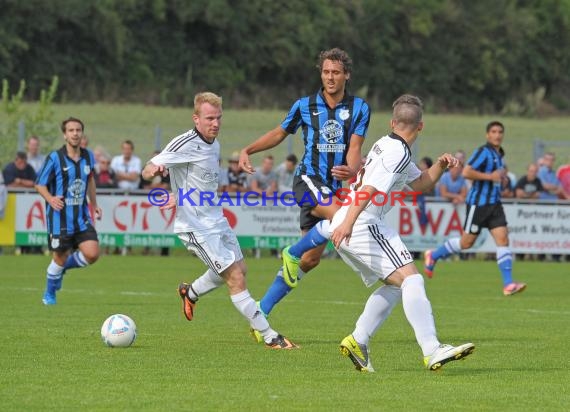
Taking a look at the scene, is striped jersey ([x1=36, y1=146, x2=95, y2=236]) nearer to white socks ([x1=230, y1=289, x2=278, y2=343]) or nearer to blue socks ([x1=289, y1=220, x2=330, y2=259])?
blue socks ([x1=289, y1=220, x2=330, y2=259])

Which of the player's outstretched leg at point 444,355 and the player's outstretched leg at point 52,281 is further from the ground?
the player's outstretched leg at point 444,355

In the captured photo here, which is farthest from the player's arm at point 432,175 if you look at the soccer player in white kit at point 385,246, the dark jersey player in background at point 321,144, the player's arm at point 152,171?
the player's arm at point 152,171

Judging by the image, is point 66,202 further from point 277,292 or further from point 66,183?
point 277,292

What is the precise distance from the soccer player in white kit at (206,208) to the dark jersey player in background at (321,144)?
54 cm

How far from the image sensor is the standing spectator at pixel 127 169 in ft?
79.8

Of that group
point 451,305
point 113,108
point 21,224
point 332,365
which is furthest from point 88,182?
point 113,108

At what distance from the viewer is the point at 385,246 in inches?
342

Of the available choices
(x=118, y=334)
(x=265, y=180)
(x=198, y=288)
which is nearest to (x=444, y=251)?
(x=198, y=288)

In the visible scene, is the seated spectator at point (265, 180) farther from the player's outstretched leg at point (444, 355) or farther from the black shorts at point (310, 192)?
the player's outstretched leg at point (444, 355)

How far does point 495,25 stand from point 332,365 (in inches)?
2268

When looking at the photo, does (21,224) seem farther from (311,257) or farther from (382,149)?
(382,149)

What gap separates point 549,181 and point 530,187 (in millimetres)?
416

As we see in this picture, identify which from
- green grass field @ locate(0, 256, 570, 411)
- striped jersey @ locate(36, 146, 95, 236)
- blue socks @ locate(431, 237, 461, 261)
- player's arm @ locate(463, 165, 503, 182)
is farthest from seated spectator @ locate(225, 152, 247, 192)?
striped jersey @ locate(36, 146, 95, 236)

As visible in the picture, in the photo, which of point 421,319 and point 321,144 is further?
point 321,144
